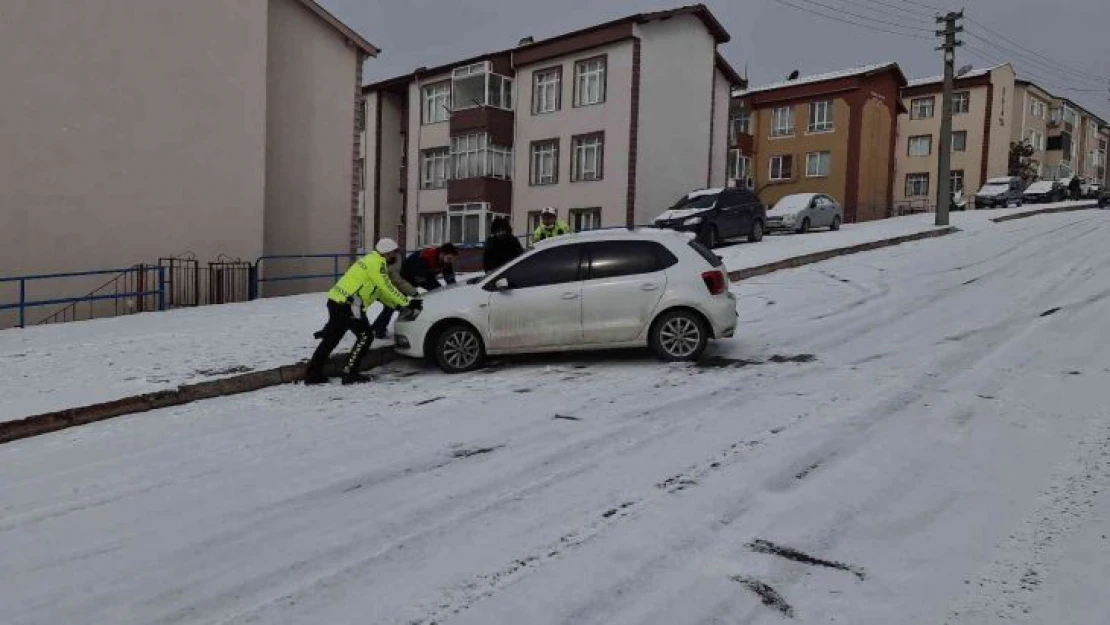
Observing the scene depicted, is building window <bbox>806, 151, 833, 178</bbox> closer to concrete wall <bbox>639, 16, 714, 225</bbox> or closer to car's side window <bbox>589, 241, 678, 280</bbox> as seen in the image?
concrete wall <bbox>639, 16, 714, 225</bbox>

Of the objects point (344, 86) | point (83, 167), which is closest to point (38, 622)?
point (83, 167)

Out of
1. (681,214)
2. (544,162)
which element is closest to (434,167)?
(544,162)

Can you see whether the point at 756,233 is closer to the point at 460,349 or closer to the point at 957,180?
the point at 460,349

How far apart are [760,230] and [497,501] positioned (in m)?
19.9

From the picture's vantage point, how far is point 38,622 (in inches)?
A: 138

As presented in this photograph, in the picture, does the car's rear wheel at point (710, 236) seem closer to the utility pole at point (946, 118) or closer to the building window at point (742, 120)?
the utility pole at point (946, 118)

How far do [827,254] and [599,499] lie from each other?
15943 millimetres

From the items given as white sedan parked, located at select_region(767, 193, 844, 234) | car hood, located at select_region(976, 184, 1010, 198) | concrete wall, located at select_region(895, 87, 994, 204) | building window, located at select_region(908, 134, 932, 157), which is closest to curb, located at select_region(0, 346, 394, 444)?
white sedan parked, located at select_region(767, 193, 844, 234)

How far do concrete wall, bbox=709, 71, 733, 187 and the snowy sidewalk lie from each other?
20978mm

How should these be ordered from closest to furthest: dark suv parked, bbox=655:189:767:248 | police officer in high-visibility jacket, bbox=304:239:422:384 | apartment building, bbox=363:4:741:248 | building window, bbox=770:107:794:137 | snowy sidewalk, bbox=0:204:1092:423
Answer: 1. snowy sidewalk, bbox=0:204:1092:423
2. police officer in high-visibility jacket, bbox=304:239:422:384
3. dark suv parked, bbox=655:189:767:248
4. apartment building, bbox=363:4:741:248
5. building window, bbox=770:107:794:137

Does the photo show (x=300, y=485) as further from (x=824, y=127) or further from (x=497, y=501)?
(x=824, y=127)

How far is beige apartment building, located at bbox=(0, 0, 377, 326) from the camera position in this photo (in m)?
14.5

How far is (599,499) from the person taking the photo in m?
4.77

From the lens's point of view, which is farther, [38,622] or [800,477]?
[800,477]
